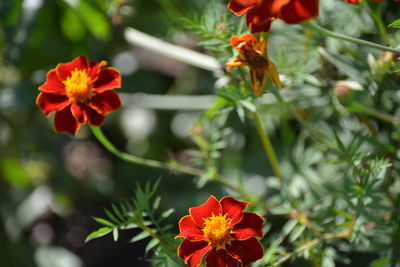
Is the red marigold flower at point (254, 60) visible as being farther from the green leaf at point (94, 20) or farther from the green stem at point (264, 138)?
the green leaf at point (94, 20)

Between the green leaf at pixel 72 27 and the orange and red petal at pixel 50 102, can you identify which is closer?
the orange and red petal at pixel 50 102

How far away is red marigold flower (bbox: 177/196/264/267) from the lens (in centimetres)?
62

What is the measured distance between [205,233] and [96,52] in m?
0.84

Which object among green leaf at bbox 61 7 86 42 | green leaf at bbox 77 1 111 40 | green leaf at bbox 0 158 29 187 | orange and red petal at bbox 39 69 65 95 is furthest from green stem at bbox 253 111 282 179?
green leaf at bbox 0 158 29 187

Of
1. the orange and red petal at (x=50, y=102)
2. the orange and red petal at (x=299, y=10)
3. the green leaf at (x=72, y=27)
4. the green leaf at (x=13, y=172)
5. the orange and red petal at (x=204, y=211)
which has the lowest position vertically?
the green leaf at (x=13, y=172)

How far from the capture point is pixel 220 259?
624mm

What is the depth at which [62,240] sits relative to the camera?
1.62m

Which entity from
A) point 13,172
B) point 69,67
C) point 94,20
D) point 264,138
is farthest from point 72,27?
point 264,138

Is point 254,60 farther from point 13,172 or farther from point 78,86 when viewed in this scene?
point 13,172

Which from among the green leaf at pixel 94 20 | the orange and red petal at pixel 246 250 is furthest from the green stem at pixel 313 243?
the green leaf at pixel 94 20

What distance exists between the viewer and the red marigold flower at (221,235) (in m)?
0.62

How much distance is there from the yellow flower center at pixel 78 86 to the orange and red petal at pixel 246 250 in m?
0.30

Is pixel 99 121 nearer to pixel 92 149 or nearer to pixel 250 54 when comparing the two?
pixel 250 54

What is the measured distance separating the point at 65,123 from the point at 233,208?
10.8 inches
